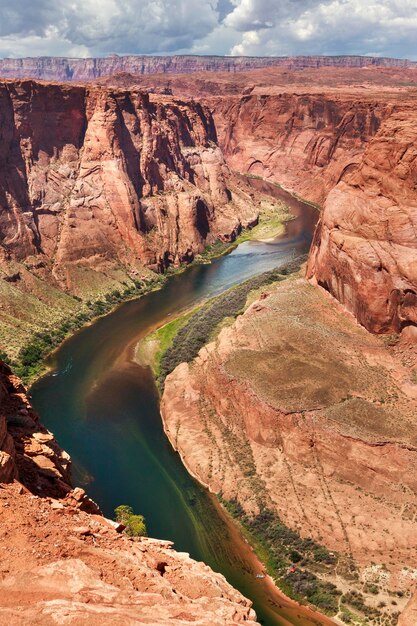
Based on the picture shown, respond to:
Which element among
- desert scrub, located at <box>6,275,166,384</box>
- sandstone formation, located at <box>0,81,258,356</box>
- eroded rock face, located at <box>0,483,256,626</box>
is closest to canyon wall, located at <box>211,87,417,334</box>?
desert scrub, located at <box>6,275,166,384</box>

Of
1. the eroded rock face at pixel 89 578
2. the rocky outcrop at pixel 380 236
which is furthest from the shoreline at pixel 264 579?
the rocky outcrop at pixel 380 236

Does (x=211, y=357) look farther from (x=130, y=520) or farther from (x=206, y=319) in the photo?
(x=130, y=520)

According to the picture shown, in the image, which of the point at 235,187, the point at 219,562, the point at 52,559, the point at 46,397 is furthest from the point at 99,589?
the point at 235,187

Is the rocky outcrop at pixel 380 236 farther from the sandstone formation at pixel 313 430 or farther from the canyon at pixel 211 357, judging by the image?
the sandstone formation at pixel 313 430

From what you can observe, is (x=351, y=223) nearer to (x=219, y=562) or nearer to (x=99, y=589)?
(x=219, y=562)

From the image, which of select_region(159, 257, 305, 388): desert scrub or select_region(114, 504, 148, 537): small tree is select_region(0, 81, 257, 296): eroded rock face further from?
select_region(114, 504, 148, 537): small tree

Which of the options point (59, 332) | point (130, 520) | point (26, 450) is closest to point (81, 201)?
point (59, 332)
